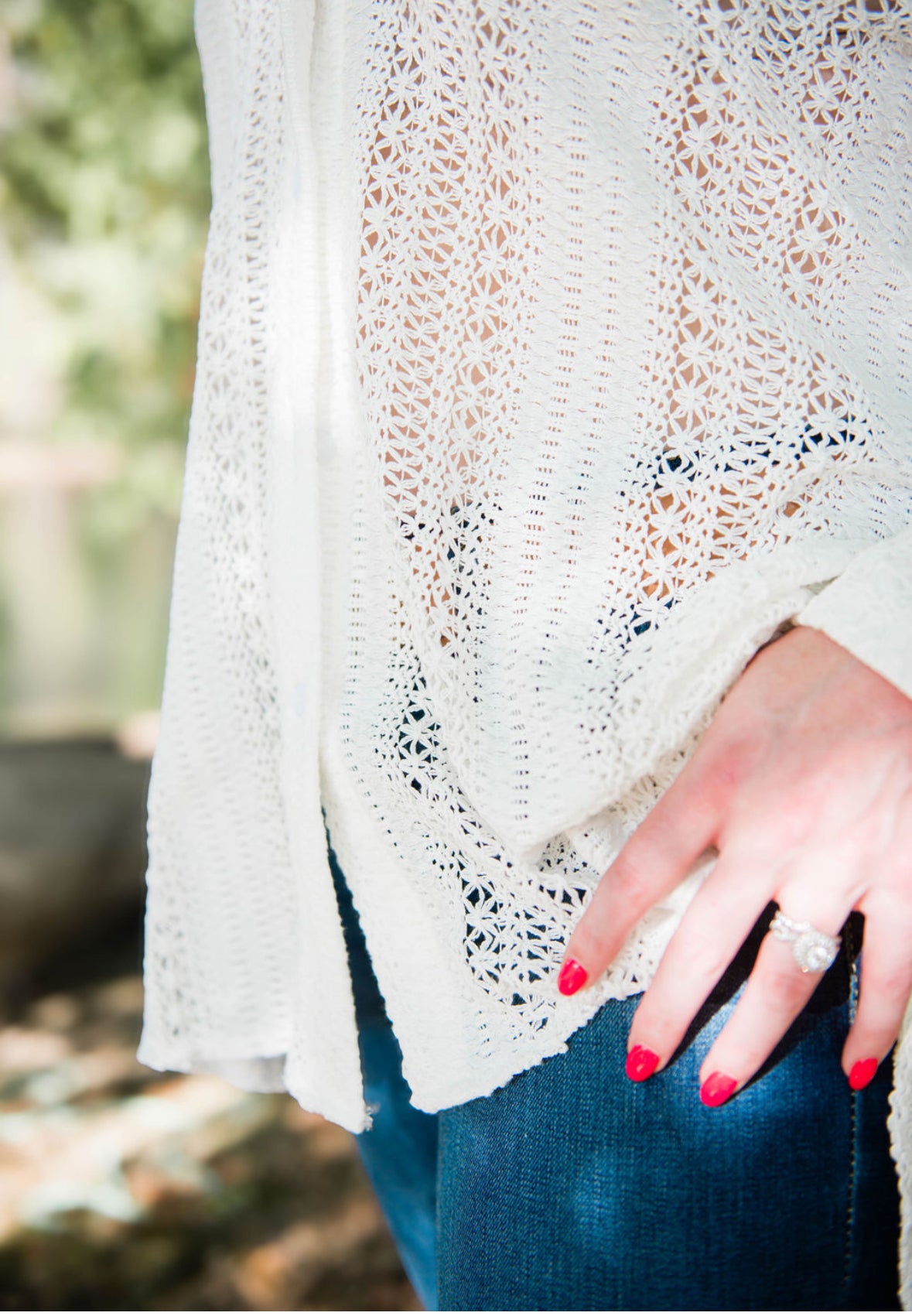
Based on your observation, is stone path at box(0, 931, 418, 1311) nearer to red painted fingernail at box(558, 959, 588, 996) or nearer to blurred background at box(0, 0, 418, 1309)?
blurred background at box(0, 0, 418, 1309)

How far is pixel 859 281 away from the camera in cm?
74

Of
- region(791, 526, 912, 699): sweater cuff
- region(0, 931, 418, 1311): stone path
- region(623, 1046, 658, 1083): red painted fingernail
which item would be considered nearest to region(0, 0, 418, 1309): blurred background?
region(0, 931, 418, 1311): stone path

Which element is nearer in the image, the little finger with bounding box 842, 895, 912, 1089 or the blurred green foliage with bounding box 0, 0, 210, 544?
the little finger with bounding box 842, 895, 912, 1089

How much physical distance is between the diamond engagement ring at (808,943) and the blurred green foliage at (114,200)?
11.5 ft

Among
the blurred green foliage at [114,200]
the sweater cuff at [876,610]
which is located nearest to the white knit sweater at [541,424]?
the sweater cuff at [876,610]

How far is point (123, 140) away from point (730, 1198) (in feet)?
12.5

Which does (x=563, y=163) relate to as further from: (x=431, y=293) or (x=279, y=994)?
(x=279, y=994)

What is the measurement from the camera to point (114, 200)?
3600 millimetres

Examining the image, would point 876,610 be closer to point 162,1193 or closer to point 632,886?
point 632,886

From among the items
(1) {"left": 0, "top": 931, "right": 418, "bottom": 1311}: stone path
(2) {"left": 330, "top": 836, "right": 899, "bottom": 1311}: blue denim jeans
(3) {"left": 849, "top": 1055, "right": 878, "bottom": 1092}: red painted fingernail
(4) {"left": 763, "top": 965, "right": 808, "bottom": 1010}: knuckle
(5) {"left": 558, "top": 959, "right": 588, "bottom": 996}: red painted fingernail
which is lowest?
(1) {"left": 0, "top": 931, "right": 418, "bottom": 1311}: stone path

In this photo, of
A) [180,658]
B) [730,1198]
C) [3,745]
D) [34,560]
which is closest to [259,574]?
[180,658]

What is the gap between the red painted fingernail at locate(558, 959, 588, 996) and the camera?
2.38 ft

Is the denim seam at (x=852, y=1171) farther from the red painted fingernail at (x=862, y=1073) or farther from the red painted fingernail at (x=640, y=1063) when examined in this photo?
the red painted fingernail at (x=640, y=1063)

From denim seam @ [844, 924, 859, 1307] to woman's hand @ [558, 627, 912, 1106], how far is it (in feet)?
0.09
